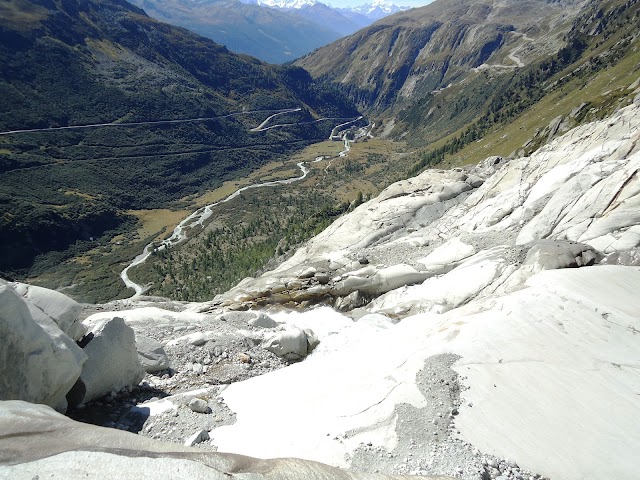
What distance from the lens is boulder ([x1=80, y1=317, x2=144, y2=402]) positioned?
18.9 metres

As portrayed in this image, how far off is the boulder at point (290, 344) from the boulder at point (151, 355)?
6.59 metres

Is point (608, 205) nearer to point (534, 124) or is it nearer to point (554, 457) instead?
point (554, 457)

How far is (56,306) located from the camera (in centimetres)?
1914

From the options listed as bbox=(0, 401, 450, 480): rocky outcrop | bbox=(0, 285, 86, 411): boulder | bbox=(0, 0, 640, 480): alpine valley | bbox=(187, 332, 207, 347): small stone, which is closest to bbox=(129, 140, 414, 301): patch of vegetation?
bbox=(0, 0, 640, 480): alpine valley

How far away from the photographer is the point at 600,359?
20.0m

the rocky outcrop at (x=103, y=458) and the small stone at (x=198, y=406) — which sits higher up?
the rocky outcrop at (x=103, y=458)

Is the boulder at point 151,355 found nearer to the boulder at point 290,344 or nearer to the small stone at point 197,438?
the boulder at point 290,344

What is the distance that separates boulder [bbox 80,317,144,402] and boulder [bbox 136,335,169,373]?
73.1 inches

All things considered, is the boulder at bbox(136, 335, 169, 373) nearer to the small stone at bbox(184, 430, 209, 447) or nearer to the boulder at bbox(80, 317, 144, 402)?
the boulder at bbox(80, 317, 144, 402)

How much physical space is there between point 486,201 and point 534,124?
128 metres

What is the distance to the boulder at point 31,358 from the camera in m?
15.3

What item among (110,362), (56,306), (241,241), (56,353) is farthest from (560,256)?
(241,241)

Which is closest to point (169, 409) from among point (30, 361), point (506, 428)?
point (30, 361)

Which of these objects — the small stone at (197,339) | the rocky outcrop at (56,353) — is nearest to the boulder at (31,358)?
the rocky outcrop at (56,353)
